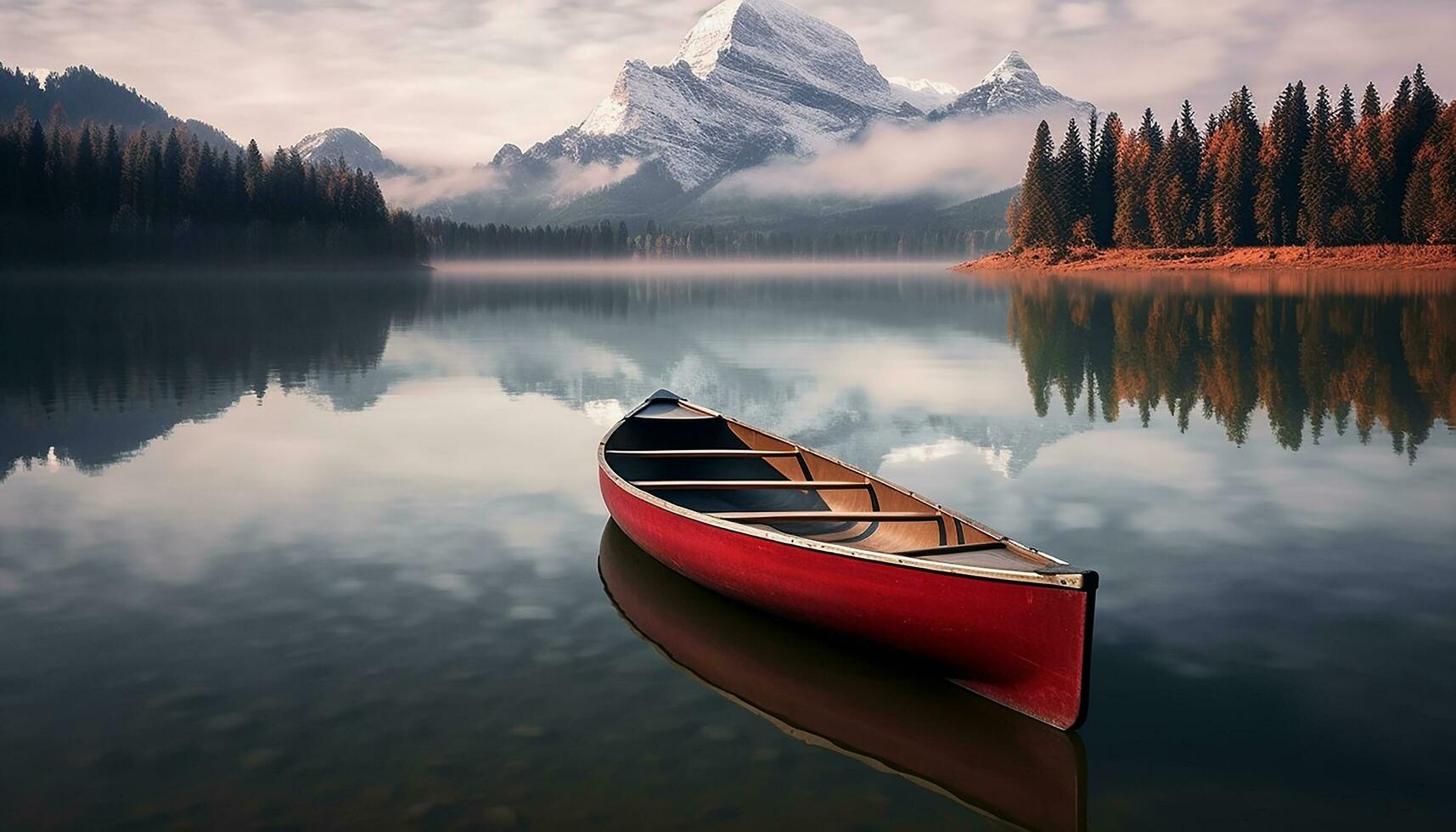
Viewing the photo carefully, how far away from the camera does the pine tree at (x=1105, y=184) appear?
479 ft

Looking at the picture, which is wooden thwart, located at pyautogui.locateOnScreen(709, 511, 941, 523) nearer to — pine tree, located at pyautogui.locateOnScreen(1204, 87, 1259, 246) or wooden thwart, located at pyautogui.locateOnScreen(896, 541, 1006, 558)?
wooden thwart, located at pyautogui.locateOnScreen(896, 541, 1006, 558)

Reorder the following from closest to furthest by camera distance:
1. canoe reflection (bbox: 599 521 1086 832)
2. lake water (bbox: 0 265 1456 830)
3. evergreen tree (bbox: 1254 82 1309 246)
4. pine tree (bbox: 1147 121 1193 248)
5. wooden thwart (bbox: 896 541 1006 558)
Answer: lake water (bbox: 0 265 1456 830) < canoe reflection (bbox: 599 521 1086 832) < wooden thwart (bbox: 896 541 1006 558) < evergreen tree (bbox: 1254 82 1309 246) < pine tree (bbox: 1147 121 1193 248)

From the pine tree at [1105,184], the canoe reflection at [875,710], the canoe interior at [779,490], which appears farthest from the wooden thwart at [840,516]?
the pine tree at [1105,184]

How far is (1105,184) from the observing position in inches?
5763

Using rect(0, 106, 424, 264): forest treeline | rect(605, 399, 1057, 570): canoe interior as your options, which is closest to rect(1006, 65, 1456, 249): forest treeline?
rect(0, 106, 424, 264): forest treeline

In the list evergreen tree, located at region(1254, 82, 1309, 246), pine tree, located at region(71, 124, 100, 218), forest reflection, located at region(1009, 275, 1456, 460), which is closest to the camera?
forest reflection, located at region(1009, 275, 1456, 460)

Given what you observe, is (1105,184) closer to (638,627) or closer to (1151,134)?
(1151,134)

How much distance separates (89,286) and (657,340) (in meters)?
74.8

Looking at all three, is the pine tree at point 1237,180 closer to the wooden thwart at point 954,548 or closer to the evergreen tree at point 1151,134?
the evergreen tree at point 1151,134

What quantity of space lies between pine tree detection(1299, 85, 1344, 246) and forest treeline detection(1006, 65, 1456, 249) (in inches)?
5.1

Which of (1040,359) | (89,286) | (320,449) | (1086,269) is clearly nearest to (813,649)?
(320,449)

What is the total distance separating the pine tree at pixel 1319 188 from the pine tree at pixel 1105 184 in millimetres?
25443

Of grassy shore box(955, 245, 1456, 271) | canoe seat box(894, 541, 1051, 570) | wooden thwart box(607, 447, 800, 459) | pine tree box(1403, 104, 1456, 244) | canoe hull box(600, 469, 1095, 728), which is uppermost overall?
pine tree box(1403, 104, 1456, 244)

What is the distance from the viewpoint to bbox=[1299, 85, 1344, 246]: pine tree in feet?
397
